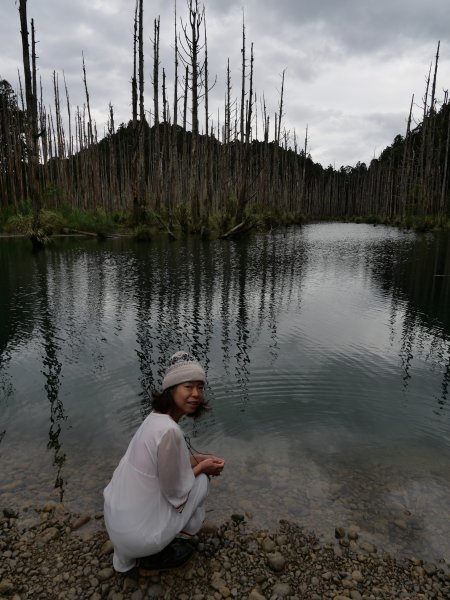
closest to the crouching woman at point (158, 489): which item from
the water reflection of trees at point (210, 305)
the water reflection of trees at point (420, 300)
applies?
the water reflection of trees at point (210, 305)

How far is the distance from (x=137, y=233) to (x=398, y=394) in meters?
19.9

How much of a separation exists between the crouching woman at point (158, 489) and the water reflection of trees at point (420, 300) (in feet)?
11.7

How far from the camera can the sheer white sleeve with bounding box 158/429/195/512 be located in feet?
7.53

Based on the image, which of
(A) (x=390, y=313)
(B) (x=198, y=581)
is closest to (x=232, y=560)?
(B) (x=198, y=581)

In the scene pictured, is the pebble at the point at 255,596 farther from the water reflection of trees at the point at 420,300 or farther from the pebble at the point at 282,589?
the water reflection of trees at the point at 420,300

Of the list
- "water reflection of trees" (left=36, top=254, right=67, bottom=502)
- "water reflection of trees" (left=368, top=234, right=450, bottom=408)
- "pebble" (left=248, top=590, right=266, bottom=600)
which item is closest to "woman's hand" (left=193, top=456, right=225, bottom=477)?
"pebble" (left=248, top=590, right=266, bottom=600)

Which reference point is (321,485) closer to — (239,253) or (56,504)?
(56,504)

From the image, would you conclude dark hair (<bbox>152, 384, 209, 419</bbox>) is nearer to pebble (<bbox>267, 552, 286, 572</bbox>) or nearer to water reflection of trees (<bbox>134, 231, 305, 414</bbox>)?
pebble (<bbox>267, 552, 286, 572</bbox>)

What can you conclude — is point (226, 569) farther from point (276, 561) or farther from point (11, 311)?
point (11, 311)

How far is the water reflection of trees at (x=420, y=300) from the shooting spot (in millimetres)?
6250

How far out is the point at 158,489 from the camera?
2367 millimetres

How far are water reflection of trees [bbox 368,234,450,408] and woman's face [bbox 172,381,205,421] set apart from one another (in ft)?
11.5

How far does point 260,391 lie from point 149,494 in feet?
9.14

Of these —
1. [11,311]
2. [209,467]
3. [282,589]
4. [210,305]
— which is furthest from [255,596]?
[11,311]
